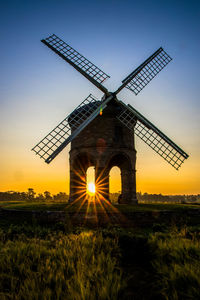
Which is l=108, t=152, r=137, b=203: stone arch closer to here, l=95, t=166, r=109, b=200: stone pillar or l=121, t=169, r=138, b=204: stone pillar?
l=121, t=169, r=138, b=204: stone pillar

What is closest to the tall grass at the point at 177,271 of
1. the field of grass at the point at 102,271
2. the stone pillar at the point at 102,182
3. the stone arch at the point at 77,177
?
the field of grass at the point at 102,271

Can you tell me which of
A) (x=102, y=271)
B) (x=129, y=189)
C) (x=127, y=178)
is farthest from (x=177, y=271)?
(x=127, y=178)

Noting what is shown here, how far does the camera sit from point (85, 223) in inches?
423

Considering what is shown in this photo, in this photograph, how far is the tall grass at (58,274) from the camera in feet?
10.3

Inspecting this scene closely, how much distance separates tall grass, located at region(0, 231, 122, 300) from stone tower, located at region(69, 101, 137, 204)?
8919 mm

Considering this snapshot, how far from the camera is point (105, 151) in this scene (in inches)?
587

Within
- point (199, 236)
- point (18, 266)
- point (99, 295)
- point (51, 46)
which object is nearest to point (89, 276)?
point (99, 295)

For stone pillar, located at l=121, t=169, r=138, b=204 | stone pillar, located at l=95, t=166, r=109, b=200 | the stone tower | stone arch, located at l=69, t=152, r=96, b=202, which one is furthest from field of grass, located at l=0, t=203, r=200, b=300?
stone arch, located at l=69, t=152, r=96, b=202

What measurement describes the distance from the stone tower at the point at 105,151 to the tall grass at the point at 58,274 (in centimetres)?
892

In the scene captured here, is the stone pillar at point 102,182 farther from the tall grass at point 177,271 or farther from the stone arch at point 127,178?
the tall grass at point 177,271

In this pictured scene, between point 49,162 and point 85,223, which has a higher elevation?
point 49,162

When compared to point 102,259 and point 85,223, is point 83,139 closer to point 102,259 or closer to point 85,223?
point 85,223

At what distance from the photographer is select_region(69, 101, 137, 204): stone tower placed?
14.9 meters

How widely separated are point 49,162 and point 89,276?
9.03 metres
